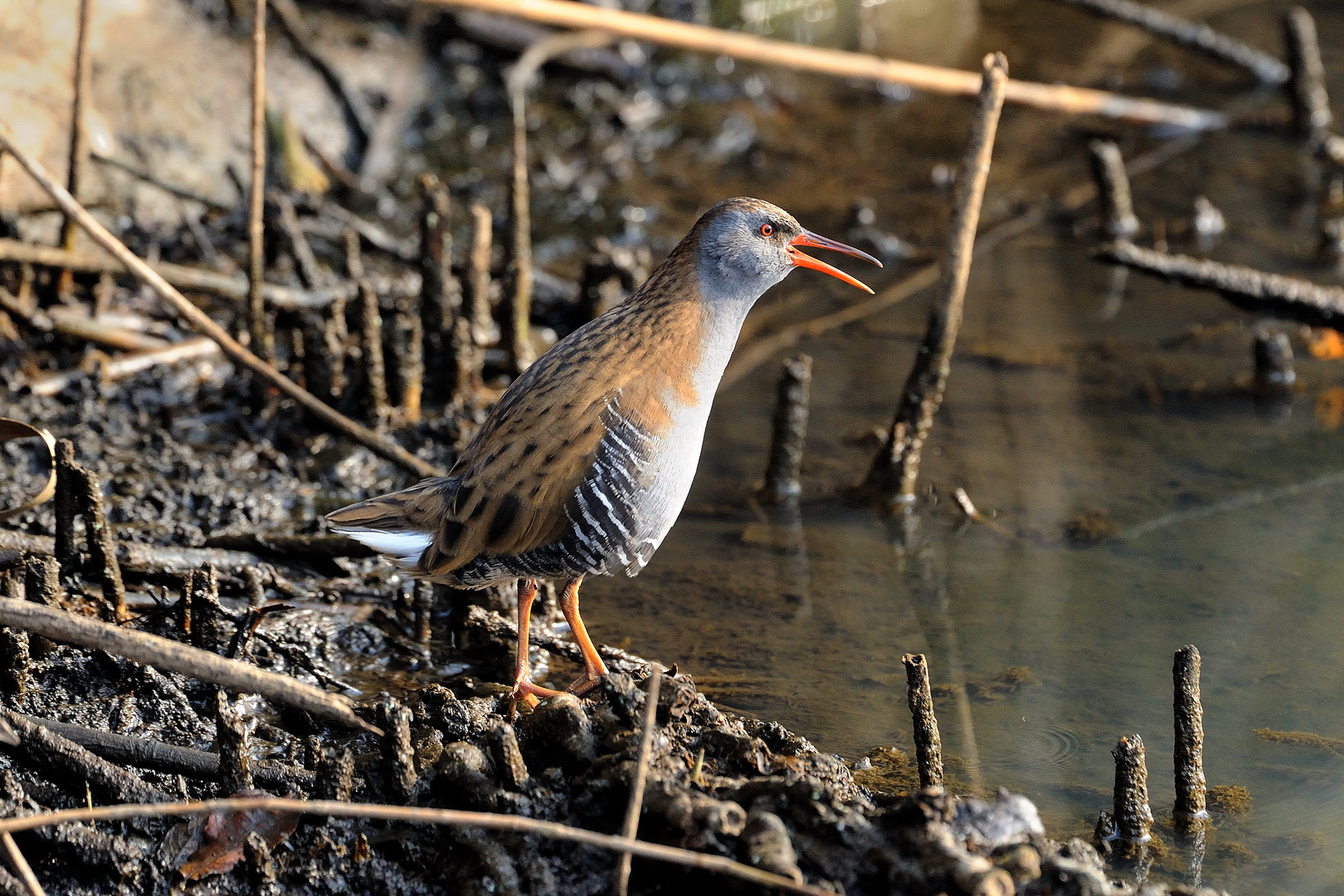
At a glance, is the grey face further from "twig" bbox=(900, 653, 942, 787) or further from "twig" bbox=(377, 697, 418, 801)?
"twig" bbox=(377, 697, 418, 801)

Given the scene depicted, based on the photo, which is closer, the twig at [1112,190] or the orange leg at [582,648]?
the orange leg at [582,648]

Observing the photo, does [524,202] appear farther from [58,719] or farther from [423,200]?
[58,719]

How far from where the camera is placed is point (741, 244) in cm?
322

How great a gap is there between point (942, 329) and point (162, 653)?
2.53 meters

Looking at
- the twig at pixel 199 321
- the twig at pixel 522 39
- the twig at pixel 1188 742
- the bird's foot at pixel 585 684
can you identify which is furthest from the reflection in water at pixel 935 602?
the twig at pixel 522 39

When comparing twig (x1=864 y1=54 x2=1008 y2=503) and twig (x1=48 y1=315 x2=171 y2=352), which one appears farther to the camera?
twig (x1=48 y1=315 x2=171 y2=352)

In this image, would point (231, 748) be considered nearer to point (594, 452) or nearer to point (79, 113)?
point (594, 452)

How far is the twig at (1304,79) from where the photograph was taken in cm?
745

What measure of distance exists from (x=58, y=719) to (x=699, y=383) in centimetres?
156

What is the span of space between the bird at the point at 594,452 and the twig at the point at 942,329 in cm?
81

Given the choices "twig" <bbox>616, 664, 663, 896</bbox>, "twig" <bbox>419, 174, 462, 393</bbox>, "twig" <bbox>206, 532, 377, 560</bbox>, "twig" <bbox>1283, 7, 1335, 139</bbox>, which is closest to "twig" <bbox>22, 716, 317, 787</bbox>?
"twig" <bbox>616, 664, 663, 896</bbox>

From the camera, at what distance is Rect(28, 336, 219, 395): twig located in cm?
441

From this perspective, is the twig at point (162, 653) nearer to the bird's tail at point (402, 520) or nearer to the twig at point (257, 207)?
the bird's tail at point (402, 520)

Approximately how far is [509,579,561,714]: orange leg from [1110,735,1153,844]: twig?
1202mm
